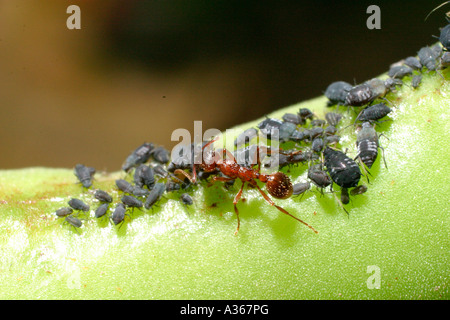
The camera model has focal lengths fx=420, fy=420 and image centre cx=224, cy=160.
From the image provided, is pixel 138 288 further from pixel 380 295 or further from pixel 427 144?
pixel 427 144

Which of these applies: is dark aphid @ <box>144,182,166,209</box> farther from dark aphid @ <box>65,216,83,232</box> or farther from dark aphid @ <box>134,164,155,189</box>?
dark aphid @ <box>65,216,83,232</box>

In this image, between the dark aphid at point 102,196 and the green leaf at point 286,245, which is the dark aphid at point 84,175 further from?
the green leaf at point 286,245

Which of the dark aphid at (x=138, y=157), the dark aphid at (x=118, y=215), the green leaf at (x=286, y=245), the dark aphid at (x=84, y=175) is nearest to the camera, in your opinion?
the green leaf at (x=286, y=245)

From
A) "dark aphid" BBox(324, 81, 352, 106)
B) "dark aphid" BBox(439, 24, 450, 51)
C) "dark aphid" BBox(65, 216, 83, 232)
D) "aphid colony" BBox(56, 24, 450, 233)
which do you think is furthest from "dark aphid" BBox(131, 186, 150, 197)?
"dark aphid" BBox(439, 24, 450, 51)

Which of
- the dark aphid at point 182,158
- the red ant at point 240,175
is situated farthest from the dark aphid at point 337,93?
the dark aphid at point 182,158

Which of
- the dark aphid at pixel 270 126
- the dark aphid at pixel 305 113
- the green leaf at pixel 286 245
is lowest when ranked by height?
the green leaf at pixel 286 245

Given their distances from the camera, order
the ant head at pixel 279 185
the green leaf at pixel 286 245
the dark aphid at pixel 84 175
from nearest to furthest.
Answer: the green leaf at pixel 286 245 < the ant head at pixel 279 185 < the dark aphid at pixel 84 175

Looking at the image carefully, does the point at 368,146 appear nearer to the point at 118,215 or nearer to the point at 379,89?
the point at 379,89
